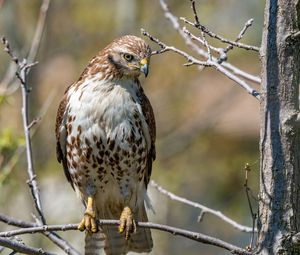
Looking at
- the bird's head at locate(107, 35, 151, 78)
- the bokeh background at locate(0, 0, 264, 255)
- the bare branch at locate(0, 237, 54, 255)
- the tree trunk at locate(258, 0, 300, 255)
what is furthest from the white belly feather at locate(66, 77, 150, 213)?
the bokeh background at locate(0, 0, 264, 255)

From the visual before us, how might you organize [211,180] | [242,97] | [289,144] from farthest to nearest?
[242,97]
[211,180]
[289,144]

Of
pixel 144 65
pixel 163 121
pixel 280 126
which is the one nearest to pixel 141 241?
pixel 144 65

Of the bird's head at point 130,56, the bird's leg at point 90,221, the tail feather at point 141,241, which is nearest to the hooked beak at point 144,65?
the bird's head at point 130,56

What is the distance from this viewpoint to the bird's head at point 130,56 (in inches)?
195

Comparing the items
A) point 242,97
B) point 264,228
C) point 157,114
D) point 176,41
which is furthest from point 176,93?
point 264,228

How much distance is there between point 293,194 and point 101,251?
2074 millimetres

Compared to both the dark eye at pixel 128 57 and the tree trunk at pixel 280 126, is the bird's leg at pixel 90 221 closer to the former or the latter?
the dark eye at pixel 128 57

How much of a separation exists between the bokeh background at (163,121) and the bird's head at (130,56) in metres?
2.82

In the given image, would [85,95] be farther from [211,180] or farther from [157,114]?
[211,180]

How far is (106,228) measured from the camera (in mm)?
5480

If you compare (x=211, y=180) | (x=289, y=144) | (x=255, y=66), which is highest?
(x=255, y=66)

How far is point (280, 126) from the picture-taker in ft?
11.6

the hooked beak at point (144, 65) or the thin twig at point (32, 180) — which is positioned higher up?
the hooked beak at point (144, 65)

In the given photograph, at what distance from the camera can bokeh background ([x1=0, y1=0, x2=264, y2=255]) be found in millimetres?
10125
